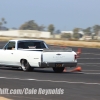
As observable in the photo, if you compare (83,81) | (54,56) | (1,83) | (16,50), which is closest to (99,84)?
(83,81)

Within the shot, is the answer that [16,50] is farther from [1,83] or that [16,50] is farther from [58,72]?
[1,83]

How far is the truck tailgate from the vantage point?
21431 millimetres

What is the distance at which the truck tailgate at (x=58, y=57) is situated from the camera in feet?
70.3

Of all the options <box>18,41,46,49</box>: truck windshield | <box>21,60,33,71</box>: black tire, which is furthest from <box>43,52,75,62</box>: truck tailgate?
<box>18,41,46,49</box>: truck windshield

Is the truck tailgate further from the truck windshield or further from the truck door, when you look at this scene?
the truck door

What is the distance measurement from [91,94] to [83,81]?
365cm

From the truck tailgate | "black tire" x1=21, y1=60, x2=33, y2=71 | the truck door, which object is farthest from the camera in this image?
the truck door

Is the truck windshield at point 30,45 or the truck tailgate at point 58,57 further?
the truck windshield at point 30,45

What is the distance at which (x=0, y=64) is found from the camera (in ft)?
77.9

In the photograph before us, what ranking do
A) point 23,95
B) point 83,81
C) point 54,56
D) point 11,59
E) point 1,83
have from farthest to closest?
point 11,59 < point 54,56 < point 83,81 < point 1,83 < point 23,95

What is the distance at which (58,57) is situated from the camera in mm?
21719

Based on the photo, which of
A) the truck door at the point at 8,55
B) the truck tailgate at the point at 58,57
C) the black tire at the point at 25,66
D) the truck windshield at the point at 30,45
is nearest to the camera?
the truck tailgate at the point at 58,57

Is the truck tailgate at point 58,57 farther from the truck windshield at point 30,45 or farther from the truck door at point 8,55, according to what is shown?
the truck door at point 8,55

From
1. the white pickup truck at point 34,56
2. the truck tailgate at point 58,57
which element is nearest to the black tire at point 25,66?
the white pickup truck at point 34,56
